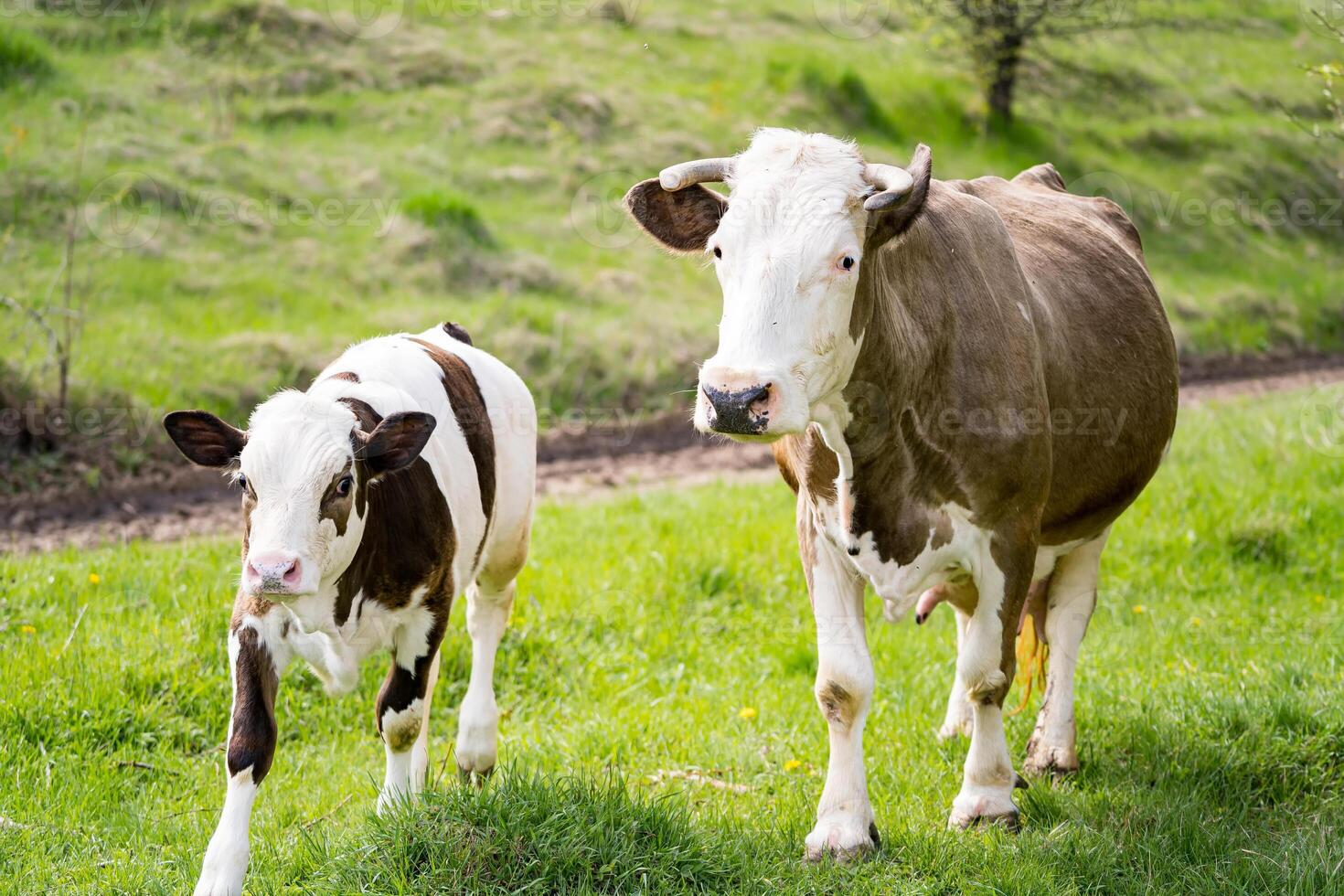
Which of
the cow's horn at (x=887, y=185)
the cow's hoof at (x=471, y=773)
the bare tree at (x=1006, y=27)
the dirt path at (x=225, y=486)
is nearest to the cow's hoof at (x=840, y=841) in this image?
the cow's hoof at (x=471, y=773)

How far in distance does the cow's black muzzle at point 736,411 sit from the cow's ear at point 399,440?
104 centimetres

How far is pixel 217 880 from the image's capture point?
4078mm

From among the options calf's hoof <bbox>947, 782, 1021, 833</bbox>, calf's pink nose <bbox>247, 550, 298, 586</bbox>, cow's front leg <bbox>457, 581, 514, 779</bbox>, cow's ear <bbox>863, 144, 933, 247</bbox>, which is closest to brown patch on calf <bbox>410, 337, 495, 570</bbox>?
cow's front leg <bbox>457, 581, 514, 779</bbox>

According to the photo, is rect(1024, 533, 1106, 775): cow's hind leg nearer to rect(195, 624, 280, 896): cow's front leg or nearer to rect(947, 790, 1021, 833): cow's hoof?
rect(947, 790, 1021, 833): cow's hoof

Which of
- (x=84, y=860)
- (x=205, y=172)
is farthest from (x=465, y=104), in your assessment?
(x=84, y=860)

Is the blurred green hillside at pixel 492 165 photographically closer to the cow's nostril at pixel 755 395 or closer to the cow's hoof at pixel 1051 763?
the cow's hoof at pixel 1051 763

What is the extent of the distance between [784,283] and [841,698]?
1709 millimetres

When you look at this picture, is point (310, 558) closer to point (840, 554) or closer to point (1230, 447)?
point (840, 554)

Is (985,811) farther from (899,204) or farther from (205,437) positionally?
(205,437)

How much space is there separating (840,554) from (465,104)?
42.9 ft

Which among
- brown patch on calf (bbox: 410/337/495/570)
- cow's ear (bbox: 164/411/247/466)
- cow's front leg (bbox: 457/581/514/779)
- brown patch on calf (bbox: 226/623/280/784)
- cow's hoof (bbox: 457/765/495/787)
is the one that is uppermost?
cow's ear (bbox: 164/411/247/466)

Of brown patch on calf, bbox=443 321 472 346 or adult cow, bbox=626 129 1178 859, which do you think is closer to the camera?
adult cow, bbox=626 129 1178 859

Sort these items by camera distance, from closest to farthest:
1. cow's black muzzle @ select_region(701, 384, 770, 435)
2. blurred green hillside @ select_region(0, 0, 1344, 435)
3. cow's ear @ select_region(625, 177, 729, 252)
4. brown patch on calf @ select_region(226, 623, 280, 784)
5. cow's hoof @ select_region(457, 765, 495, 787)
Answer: cow's black muzzle @ select_region(701, 384, 770, 435), brown patch on calf @ select_region(226, 623, 280, 784), cow's ear @ select_region(625, 177, 729, 252), cow's hoof @ select_region(457, 765, 495, 787), blurred green hillside @ select_region(0, 0, 1344, 435)

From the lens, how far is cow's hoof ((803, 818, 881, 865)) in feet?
15.1
